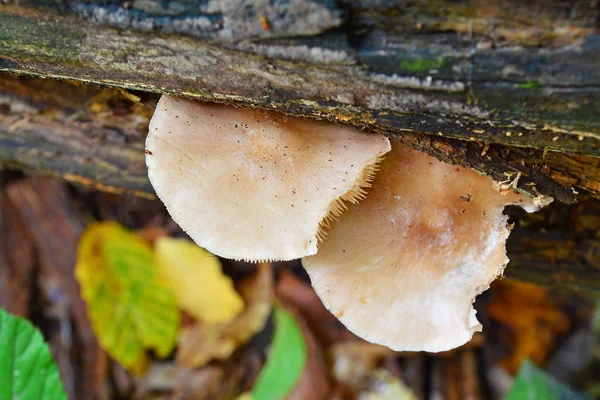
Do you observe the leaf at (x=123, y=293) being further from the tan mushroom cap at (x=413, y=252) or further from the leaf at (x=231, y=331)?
the tan mushroom cap at (x=413, y=252)

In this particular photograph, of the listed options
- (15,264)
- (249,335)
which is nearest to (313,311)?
(249,335)

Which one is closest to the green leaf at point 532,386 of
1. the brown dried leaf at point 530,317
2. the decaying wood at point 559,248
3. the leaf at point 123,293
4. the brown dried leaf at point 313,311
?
the decaying wood at point 559,248

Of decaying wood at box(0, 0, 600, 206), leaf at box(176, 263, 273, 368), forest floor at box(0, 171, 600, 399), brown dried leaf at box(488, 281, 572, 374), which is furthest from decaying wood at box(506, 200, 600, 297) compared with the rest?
leaf at box(176, 263, 273, 368)

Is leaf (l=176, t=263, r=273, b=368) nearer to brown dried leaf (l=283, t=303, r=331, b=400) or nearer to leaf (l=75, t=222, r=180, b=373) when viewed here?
leaf (l=75, t=222, r=180, b=373)

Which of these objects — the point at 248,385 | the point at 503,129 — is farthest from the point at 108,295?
the point at 503,129

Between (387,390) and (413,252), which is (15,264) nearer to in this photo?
(387,390)

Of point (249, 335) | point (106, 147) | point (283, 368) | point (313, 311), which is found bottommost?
point (249, 335)
